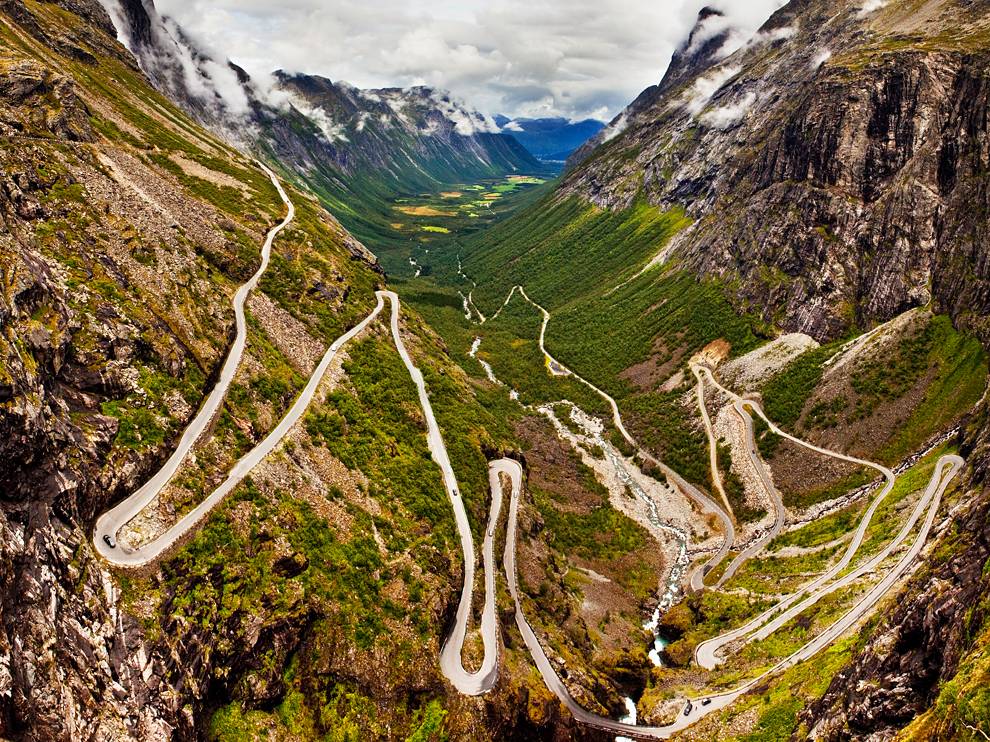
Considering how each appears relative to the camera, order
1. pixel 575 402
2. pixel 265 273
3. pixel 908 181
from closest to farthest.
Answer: pixel 265 273 < pixel 908 181 < pixel 575 402

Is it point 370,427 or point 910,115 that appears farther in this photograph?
point 910,115

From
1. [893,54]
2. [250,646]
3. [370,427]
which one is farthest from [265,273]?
[893,54]

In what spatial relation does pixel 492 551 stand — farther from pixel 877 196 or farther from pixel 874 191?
pixel 874 191

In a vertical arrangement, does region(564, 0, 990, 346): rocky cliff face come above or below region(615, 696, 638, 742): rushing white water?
above

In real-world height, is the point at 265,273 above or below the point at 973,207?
below

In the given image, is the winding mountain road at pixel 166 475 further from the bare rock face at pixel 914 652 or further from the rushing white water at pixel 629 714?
the bare rock face at pixel 914 652

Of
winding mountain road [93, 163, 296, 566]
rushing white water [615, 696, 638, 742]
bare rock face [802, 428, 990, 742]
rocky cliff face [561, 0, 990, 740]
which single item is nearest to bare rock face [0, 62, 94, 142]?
winding mountain road [93, 163, 296, 566]

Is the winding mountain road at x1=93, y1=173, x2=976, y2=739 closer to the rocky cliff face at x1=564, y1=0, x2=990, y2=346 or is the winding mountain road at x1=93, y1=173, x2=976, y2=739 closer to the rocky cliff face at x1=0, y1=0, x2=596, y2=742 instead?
the rocky cliff face at x1=0, y1=0, x2=596, y2=742

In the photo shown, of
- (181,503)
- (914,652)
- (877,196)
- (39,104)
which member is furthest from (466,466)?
(877,196)

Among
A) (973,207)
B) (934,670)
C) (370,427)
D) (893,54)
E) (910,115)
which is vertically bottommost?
(934,670)

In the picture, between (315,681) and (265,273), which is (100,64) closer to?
(265,273)

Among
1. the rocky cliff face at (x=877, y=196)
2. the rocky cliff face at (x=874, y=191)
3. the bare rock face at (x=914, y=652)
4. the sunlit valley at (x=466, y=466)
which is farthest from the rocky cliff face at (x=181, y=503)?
the rocky cliff face at (x=874, y=191)
